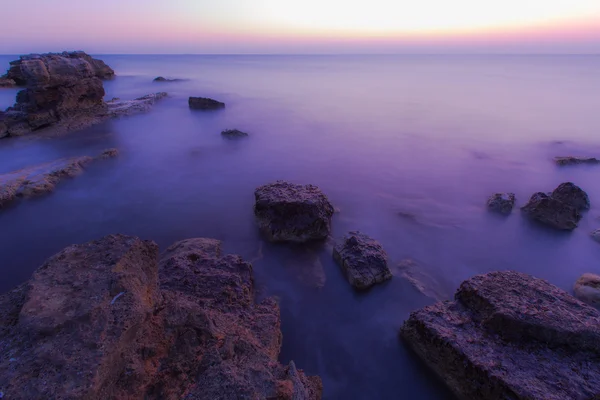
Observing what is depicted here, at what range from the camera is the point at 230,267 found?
15.1ft

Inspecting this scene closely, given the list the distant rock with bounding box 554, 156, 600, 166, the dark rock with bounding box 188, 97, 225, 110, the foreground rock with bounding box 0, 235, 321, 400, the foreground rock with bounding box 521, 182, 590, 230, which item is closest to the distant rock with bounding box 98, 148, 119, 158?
the dark rock with bounding box 188, 97, 225, 110

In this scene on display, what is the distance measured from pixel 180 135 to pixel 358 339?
39.2ft

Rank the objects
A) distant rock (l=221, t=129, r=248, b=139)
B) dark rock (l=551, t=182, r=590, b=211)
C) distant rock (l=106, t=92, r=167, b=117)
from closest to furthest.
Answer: dark rock (l=551, t=182, r=590, b=211) < distant rock (l=221, t=129, r=248, b=139) < distant rock (l=106, t=92, r=167, b=117)


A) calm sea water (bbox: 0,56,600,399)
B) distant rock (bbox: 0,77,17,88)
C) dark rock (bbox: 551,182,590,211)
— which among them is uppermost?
distant rock (bbox: 0,77,17,88)

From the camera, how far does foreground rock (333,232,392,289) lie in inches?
201

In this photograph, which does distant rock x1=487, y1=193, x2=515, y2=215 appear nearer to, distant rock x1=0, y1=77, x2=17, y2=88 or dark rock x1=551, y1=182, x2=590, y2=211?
dark rock x1=551, y1=182, x2=590, y2=211

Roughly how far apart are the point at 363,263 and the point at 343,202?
3.10 m

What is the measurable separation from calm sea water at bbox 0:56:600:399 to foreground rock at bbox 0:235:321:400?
1.76 metres

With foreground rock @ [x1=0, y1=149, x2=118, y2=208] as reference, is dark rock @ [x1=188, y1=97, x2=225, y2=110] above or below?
above

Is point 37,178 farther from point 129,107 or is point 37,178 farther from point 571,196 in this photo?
point 571,196

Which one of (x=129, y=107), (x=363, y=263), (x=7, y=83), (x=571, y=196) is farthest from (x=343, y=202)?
(x=7, y=83)

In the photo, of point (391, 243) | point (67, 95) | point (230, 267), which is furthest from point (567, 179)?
point (67, 95)

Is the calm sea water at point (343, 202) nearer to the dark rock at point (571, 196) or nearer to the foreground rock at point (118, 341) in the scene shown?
the dark rock at point (571, 196)

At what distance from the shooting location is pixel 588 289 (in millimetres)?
4898
